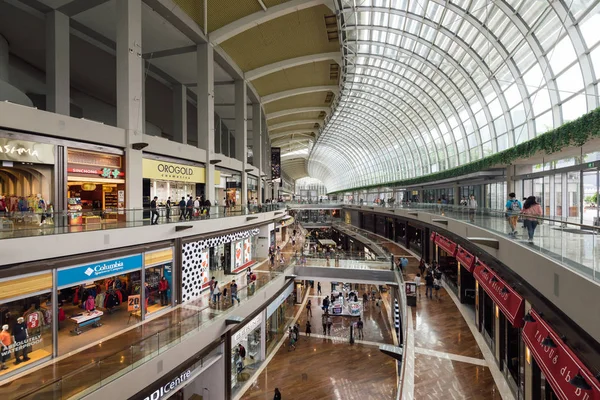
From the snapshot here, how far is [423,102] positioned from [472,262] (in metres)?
20.9

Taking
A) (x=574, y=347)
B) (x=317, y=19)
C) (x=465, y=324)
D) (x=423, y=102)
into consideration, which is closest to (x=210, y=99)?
(x=317, y=19)

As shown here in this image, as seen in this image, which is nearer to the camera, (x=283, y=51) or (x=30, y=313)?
(x=30, y=313)

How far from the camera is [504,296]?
347 inches

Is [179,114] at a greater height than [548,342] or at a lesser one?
greater

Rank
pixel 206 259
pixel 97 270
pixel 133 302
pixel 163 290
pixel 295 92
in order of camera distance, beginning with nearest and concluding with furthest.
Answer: pixel 97 270 < pixel 133 302 < pixel 163 290 < pixel 206 259 < pixel 295 92

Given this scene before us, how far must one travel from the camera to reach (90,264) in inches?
373

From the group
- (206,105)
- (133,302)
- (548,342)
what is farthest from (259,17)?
(548,342)

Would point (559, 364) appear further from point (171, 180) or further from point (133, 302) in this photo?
point (171, 180)

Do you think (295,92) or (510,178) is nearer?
(510,178)

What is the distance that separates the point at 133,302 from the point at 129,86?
25.9 feet

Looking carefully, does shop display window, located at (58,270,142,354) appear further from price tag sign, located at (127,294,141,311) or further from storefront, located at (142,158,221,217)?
storefront, located at (142,158,221,217)

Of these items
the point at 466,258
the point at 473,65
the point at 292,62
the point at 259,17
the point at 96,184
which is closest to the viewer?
the point at 96,184

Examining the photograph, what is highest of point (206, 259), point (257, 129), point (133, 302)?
point (257, 129)

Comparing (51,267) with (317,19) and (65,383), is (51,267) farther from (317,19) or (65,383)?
(317,19)
